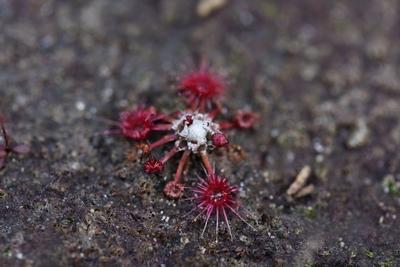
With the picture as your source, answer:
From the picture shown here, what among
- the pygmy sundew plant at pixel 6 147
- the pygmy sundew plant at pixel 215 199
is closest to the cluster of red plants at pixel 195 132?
the pygmy sundew plant at pixel 215 199

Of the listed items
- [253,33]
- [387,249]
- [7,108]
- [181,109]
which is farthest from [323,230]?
[7,108]

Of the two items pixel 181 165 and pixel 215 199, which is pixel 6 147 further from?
pixel 215 199

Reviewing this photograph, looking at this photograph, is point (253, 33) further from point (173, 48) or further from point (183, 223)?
point (183, 223)

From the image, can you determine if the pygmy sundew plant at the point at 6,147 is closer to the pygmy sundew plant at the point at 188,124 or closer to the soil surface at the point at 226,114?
the soil surface at the point at 226,114

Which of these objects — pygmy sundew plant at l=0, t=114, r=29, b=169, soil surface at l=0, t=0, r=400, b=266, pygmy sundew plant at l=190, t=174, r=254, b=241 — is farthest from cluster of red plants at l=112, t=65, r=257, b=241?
pygmy sundew plant at l=0, t=114, r=29, b=169

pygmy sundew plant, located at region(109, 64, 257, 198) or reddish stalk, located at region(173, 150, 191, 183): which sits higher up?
pygmy sundew plant, located at region(109, 64, 257, 198)

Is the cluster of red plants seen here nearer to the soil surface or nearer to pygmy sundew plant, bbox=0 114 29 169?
the soil surface

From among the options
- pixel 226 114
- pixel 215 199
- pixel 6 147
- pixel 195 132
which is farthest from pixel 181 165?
pixel 6 147

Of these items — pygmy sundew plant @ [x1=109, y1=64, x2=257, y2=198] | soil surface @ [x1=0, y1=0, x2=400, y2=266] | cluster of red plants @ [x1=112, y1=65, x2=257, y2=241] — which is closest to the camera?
soil surface @ [x1=0, y1=0, x2=400, y2=266]
